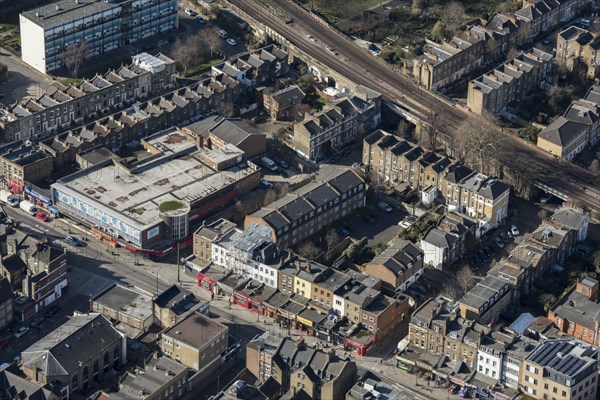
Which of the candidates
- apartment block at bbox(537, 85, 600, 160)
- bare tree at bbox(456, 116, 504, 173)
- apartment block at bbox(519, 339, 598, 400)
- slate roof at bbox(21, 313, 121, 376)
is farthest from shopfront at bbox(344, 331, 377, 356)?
apartment block at bbox(537, 85, 600, 160)

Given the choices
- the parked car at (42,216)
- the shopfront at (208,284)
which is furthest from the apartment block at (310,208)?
the parked car at (42,216)

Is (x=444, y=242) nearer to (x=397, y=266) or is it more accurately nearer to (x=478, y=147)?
(x=397, y=266)

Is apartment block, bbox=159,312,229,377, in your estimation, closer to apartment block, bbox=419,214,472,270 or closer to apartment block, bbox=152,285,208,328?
apartment block, bbox=152,285,208,328

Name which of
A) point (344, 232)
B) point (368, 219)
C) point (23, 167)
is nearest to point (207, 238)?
point (344, 232)

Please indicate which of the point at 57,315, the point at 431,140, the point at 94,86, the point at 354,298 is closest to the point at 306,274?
the point at 354,298

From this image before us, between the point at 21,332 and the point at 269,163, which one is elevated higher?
the point at 269,163

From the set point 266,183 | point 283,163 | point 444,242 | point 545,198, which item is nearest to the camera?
point 444,242

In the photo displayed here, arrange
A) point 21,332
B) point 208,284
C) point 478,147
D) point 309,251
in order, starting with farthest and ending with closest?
1. point 478,147
2. point 309,251
3. point 208,284
4. point 21,332
